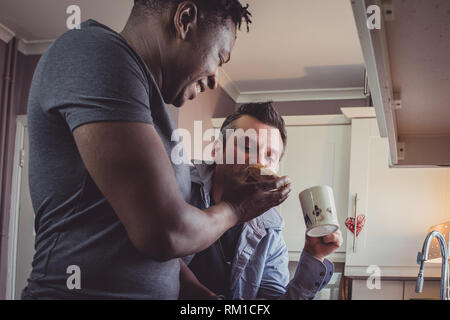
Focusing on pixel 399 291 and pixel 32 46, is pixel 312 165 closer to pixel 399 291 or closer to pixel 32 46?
pixel 399 291

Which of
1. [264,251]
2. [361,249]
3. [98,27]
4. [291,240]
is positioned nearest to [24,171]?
[291,240]

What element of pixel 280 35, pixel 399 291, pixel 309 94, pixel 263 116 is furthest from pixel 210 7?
pixel 309 94

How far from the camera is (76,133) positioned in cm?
51

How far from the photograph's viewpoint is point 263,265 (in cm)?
106

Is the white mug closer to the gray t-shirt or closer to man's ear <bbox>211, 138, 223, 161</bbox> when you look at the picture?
man's ear <bbox>211, 138, 223, 161</bbox>

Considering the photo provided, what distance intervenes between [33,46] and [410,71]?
271cm

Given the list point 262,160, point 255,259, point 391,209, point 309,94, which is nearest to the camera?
point 255,259

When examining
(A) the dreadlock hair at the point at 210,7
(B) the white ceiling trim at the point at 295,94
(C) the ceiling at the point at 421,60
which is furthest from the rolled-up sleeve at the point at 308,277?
(B) the white ceiling trim at the point at 295,94

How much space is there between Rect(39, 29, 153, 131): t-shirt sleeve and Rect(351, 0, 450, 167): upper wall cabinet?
27 centimetres

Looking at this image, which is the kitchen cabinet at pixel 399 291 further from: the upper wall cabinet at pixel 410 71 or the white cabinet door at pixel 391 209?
the upper wall cabinet at pixel 410 71

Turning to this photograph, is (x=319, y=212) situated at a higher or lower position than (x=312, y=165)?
lower

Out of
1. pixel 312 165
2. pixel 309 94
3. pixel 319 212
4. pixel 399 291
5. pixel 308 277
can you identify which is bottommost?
pixel 399 291

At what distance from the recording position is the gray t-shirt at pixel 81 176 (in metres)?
0.51
